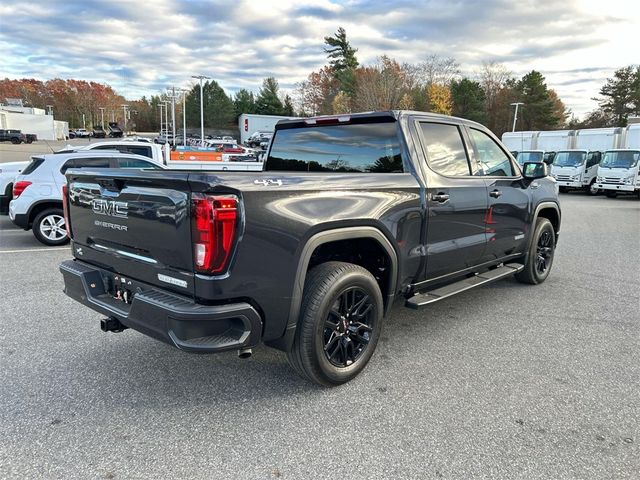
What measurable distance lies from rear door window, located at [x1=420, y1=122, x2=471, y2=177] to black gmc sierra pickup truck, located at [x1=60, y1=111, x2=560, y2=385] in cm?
2

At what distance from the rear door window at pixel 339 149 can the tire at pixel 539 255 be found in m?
2.67

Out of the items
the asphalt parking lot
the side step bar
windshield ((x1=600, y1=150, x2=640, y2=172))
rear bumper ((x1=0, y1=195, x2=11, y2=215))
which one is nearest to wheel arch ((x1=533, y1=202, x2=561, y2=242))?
the side step bar

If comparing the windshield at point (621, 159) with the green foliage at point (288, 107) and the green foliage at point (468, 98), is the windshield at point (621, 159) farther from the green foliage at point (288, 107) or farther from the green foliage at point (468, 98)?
the green foliage at point (288, 107)

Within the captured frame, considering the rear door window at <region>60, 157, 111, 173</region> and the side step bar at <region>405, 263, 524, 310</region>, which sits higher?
the rear door window at <region>60, 157, 111, 173</region>

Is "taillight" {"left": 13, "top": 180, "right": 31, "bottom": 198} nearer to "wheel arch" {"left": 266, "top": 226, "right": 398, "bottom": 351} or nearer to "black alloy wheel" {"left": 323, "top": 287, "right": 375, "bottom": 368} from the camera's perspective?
"wheel arch" {"left": 266, "top": 226, "right": 398, "bottom": 351}

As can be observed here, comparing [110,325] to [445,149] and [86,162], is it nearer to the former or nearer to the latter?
[445,149]

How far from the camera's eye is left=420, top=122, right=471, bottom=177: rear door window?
3.96 meters

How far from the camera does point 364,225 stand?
322 centimetres

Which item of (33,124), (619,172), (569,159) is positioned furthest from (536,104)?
(33,124)

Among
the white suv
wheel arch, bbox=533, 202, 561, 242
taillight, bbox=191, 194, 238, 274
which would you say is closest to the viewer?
taillight, bbox=191, 194, 238, 274

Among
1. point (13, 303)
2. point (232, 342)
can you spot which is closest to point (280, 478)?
point (232, 342)

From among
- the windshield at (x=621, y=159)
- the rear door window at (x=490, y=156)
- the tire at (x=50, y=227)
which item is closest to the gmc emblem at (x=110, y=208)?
the rear door window at (x=490, y=156)

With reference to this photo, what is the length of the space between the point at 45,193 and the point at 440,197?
22.1ft

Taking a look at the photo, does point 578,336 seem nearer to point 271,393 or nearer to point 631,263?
point 271,393
